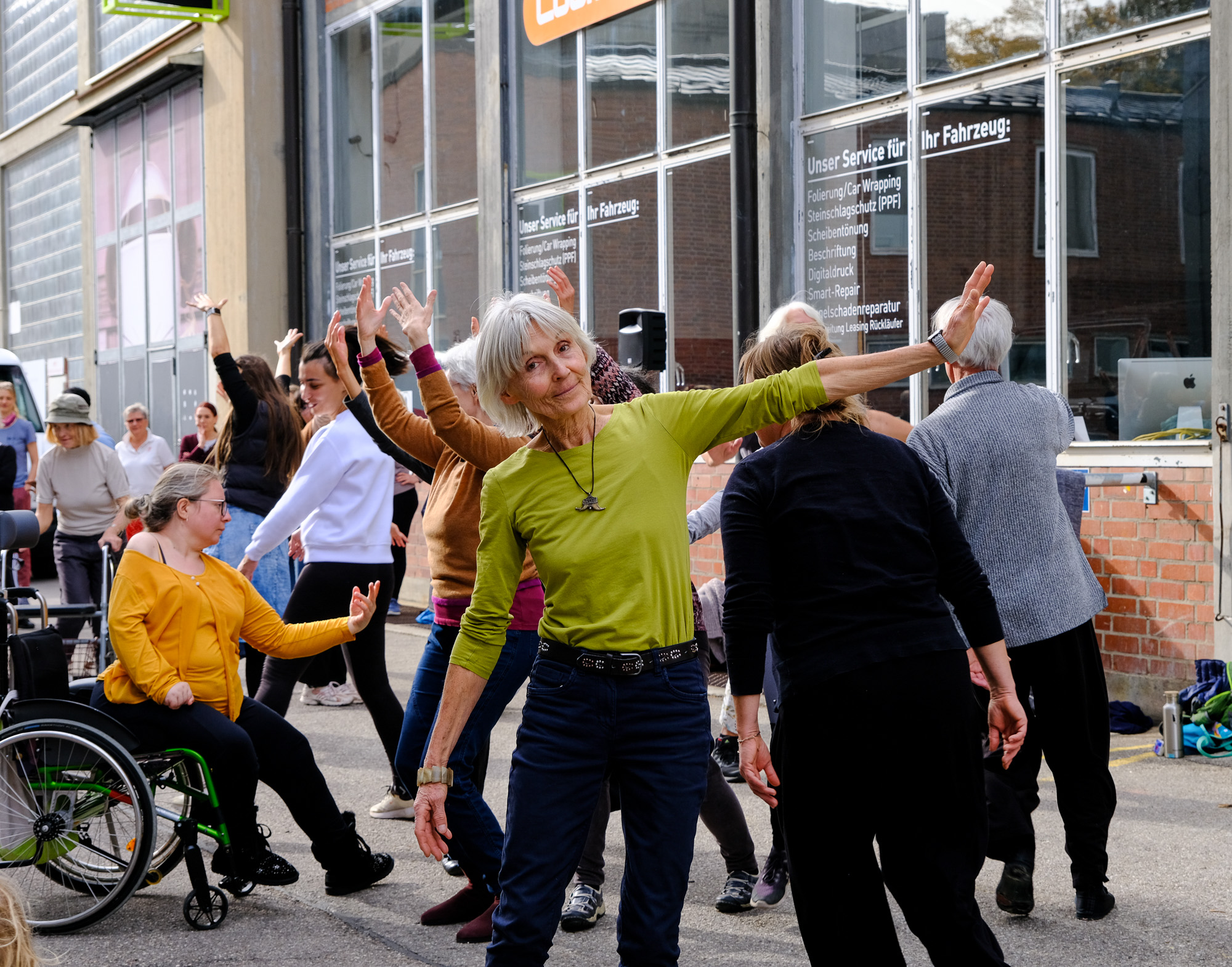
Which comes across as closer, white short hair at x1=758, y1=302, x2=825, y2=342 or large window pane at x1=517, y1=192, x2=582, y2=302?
white short hair at x1=758, y1=302, x2=825, y2=342

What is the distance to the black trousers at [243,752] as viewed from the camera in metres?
4.78

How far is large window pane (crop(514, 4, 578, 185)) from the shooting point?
43.2 ft

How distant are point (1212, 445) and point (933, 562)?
496 centimetres

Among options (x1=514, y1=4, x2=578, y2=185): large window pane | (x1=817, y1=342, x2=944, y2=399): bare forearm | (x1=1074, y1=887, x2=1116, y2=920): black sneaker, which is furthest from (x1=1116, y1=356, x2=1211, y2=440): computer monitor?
(x1=514, y1=4, x2=578, y2=185): large window pane

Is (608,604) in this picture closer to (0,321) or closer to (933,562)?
(933,562)

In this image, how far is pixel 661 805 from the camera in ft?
10.4

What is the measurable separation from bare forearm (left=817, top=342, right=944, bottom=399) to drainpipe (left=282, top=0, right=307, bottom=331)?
1487cm

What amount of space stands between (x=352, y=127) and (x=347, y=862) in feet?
42.4

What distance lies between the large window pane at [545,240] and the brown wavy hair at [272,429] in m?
5.52

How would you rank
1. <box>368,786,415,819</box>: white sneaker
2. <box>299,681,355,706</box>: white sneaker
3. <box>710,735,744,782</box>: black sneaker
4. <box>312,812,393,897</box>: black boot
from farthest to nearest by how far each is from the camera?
<box>299,681,355,706</box>: white sneaker → <box>710,735,744,782</box>: black sneaker → <box>368,786,415,819</box>: white sneaker → <box>312,812,393,897</box>: black boot

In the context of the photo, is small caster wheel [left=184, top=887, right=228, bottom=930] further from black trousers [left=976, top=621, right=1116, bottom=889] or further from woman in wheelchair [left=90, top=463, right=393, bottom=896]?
black trousers [left=976, top=621, right=1116, bottom=889]

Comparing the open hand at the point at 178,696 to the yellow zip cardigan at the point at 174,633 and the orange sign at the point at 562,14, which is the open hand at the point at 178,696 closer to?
the yellow zip cardigan at the point at 174,633

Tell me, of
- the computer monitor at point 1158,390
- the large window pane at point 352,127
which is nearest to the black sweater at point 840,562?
the computer monitor at point 1158,390

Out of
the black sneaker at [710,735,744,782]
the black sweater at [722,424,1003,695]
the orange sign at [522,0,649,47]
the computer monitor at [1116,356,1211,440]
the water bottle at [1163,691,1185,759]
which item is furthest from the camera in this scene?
the orange sign at [522,0,649,47]
